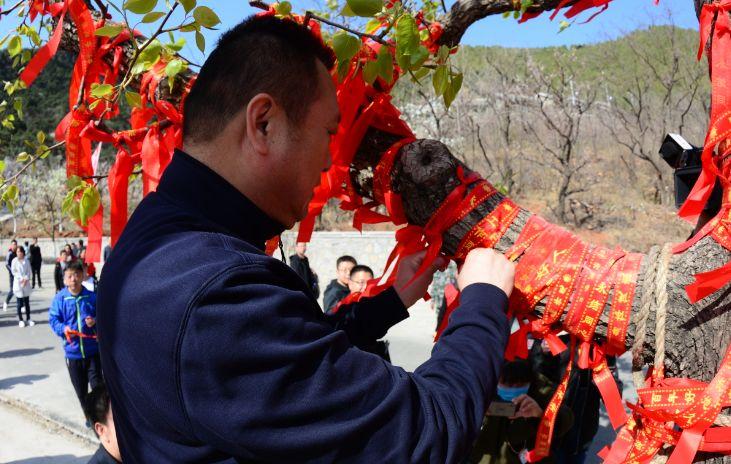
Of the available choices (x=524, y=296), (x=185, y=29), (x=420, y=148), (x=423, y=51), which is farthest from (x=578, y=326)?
(x=185, y=29)

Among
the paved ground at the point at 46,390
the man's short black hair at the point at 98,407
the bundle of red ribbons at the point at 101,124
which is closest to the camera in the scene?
the bundle of red ribbons at the point at 101,124

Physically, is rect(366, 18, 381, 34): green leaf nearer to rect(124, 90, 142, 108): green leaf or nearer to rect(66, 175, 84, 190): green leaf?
rect(124, 90, 142, 108): green leaf

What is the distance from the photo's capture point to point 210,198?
1194mm

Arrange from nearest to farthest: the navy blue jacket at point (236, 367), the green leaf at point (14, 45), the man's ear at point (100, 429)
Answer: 1. the navy blue jacket at point (236, 367)
2. the green leaf at point (14, 45)
3. the man's ear at point (100, 429)

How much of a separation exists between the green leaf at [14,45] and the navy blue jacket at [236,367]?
1.56m

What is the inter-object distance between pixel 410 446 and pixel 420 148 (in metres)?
1.07

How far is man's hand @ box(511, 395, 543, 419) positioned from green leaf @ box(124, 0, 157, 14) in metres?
3.04

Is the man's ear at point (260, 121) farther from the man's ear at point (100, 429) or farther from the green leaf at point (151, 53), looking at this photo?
the man's ear at point (100, 429)

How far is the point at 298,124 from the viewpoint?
4.16ft

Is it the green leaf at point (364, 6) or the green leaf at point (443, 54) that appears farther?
the green leaf at point (443, 54)

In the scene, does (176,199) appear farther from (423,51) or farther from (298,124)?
(423,51)

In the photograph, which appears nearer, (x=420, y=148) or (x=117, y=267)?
(x=117, y=267)

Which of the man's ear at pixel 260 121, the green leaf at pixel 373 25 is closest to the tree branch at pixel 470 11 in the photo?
the green leaf at pixel 373 25

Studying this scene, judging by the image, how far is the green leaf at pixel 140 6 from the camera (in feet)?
5.00
